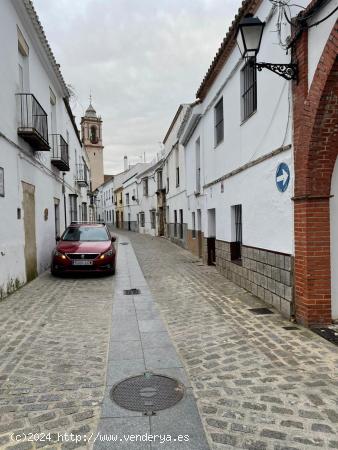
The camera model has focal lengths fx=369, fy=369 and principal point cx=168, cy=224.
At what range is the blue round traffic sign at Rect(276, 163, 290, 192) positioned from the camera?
5632 millimetres

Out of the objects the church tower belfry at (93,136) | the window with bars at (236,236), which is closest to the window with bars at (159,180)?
the window with bars at (236,236)

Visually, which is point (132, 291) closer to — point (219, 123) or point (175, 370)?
point (175, 370)

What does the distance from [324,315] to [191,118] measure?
369 inches

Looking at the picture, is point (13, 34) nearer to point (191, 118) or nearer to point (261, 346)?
point (191, 118)

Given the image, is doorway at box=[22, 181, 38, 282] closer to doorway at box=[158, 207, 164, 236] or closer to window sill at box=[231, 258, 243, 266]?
window sill at box=[231, 258, 243, 266]

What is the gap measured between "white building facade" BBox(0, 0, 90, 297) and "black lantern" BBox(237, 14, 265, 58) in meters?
4.88

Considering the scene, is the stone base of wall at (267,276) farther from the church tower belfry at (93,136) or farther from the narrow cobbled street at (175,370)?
the church tower belfry at (93,136)

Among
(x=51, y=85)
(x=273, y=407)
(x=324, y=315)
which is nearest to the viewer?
(x=273, y=407)

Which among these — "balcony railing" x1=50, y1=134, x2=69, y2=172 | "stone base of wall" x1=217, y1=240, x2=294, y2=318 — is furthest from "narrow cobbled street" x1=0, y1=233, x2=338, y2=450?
"balcony railing" x1=50, y1=134, x2=69, y2=172

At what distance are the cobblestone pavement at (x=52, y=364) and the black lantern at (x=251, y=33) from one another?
450cm

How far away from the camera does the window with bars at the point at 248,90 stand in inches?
290

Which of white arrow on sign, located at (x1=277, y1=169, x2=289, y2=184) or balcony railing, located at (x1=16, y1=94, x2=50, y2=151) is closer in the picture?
white arrow on sign, located at (x1=277, y1=169, x2=289, y2=184)

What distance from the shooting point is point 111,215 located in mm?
55625

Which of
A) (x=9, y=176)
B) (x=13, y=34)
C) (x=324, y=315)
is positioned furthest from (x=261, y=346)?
(x=13, y=34)
